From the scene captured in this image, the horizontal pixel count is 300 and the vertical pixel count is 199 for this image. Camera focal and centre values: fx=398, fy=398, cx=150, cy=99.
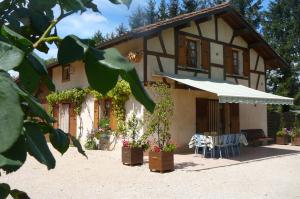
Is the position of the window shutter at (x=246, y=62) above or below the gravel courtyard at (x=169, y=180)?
above

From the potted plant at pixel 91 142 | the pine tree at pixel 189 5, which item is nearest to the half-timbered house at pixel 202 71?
the potted plant at pixel 91 142

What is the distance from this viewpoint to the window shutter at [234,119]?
17125mm

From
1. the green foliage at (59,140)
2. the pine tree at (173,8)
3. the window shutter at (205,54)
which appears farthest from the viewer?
the pine tree at (173,8)

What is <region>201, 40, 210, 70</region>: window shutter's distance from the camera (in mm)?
15758

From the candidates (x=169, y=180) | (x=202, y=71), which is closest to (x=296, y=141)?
(x=202, y=71)

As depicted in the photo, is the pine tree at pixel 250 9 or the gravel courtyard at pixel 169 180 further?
the pine tree at pixel 250 9

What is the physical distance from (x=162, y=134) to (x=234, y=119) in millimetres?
6935

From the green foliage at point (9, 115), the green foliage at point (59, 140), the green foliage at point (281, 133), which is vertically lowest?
the green foliage at point (281, 133)

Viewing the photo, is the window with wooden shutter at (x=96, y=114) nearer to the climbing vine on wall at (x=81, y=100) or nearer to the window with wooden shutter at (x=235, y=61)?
the climbing vine on wall at (x=81, y=100)

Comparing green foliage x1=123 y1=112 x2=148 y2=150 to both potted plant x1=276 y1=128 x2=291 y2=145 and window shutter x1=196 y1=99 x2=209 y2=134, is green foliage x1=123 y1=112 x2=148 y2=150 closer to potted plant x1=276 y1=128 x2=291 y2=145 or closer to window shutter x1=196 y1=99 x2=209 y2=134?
window shutter x1=196 y1=99 x2=209 y2=134

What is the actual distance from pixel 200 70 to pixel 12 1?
48.8 feet

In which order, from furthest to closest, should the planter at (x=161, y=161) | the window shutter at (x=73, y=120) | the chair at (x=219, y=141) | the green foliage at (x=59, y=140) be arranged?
the window shutter at (x=73, y=120) < the chair at (x=219, y=141) < the planter at (x=161, y=161) < the green foliage at (x=59, y=140)

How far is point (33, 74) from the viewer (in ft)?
2.29

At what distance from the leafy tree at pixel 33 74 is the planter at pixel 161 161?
30.6ft
